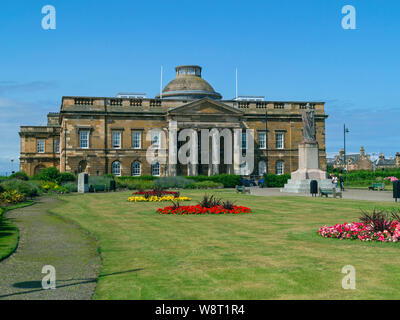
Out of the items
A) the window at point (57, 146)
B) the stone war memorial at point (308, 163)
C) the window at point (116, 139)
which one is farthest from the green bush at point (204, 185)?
the window at point (57, 146)

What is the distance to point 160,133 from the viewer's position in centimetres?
6369

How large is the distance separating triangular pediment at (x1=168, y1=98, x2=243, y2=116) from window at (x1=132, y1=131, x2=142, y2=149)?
18.0ft

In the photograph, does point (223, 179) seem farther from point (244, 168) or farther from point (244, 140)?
point (244, 140)

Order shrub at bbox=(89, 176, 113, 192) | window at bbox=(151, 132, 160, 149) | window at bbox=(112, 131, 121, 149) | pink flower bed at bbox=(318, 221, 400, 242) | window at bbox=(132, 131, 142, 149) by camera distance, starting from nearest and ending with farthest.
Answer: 1. pink flower bed at bbox=(318, 221, 400, 242)
2. shrub at bbox=(89, 176, 113, 192)
3. window at bbox=(112, 131, 121, 149)
4. window at bbox=(132, 131, 142, 149)
5. window at bbox=(151, 132, 160, 149)

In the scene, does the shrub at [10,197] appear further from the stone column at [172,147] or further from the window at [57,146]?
the window at [57,146]

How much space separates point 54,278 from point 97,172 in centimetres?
5451

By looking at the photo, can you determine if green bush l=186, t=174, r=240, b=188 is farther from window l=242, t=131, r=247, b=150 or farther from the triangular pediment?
window l=242, t=131, r=247, b=150

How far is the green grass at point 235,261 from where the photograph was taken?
24.8 feet

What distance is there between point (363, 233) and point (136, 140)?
52.4 m

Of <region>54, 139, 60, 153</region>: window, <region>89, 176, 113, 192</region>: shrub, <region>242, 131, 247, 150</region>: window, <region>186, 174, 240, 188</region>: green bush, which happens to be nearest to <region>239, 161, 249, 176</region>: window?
<region>242, 131, 247, 150</region>: window

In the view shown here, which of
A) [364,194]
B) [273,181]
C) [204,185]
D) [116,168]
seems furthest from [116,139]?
[364,194]

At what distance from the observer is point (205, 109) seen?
Result: 62188 millimetres

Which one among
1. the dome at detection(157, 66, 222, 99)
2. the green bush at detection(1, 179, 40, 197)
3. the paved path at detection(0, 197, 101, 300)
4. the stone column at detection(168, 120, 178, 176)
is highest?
the dome at detection(157, 66, 222, 99)

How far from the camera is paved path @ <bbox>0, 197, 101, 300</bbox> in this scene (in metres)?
7.66
